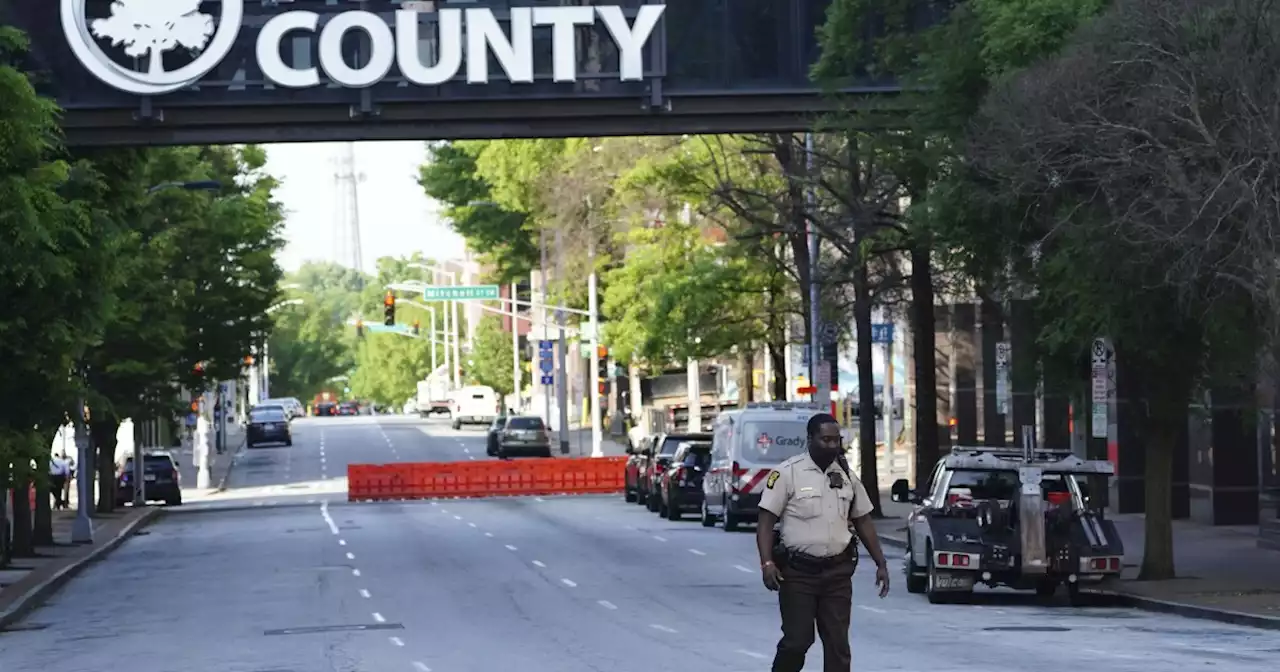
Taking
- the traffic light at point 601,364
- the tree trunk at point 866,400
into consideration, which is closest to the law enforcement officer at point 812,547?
the tree trunk at point 866,400

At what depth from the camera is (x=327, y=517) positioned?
52.2 m

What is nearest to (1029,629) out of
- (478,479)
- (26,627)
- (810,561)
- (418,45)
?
(810,561)

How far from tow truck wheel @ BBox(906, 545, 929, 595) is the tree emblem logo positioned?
42.5 feet

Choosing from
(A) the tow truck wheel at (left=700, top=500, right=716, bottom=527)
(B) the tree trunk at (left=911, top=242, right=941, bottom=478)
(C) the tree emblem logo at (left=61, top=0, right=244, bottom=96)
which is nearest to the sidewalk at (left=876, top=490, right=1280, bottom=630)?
(B) the tree trunk at (left=911, top=242, right=941, bottom=478)

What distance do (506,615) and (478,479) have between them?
3805cm

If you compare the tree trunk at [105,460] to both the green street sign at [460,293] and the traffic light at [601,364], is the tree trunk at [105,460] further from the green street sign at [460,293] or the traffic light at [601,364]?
the green street sign at [460,293]

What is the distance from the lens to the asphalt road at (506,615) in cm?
1936

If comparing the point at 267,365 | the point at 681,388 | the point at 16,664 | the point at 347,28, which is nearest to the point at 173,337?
the point at 347,28

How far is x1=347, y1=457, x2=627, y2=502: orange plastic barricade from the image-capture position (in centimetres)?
6197

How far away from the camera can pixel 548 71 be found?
33.6 m

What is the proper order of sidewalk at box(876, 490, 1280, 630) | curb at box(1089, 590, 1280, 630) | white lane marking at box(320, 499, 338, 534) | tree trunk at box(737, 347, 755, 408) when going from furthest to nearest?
1. tree trunk at box(737, 347, 755, 408)
2. white lane marking at box(320, 499, 338, 534)
3. sidewalk at box(876, 490, 1280, 630)
4. curb at box(1089, 590, 1280, 630)

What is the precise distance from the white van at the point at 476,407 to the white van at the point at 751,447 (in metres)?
71.4

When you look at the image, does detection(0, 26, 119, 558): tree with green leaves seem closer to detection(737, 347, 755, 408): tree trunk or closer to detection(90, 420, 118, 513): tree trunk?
detection(90, 420, 118, 513): tree trunk

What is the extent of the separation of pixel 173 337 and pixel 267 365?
5051 inches
